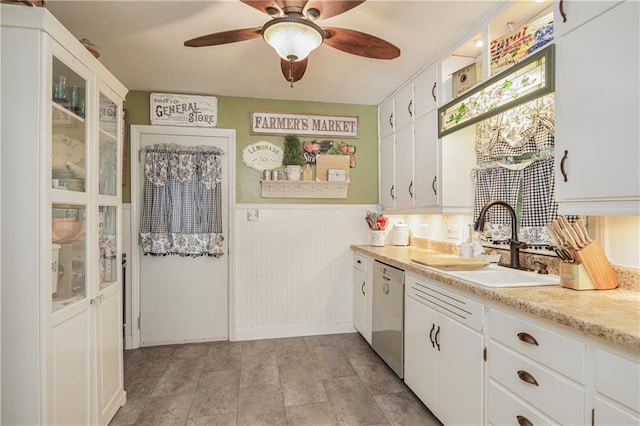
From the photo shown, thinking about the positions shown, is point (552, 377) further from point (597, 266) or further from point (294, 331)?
point (294, 331)

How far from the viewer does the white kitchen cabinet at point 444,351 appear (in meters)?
1.60

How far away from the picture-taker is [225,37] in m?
1.72

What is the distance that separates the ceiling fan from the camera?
58.1 inches

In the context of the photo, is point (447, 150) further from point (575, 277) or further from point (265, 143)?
point (265, 143)

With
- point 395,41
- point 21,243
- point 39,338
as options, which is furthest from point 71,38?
point 395,41

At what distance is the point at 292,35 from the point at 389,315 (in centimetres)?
212

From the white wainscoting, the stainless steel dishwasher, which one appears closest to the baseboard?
the white wainscoting

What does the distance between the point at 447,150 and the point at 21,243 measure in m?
2.65

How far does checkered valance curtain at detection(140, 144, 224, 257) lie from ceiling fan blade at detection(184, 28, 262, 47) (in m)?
1.61

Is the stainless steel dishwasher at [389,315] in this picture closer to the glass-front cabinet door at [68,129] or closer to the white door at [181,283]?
the white door at [181,283]

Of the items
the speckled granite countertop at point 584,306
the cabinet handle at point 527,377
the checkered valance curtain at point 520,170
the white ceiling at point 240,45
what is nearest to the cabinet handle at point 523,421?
the cabinet handle at point 527,377

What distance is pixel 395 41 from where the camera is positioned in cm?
227

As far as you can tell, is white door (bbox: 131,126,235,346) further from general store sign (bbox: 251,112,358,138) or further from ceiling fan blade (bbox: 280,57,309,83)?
ceiling fan blade (bbox: 280,57,309,83)

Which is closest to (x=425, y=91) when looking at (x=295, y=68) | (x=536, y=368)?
(x=295, y=68)
